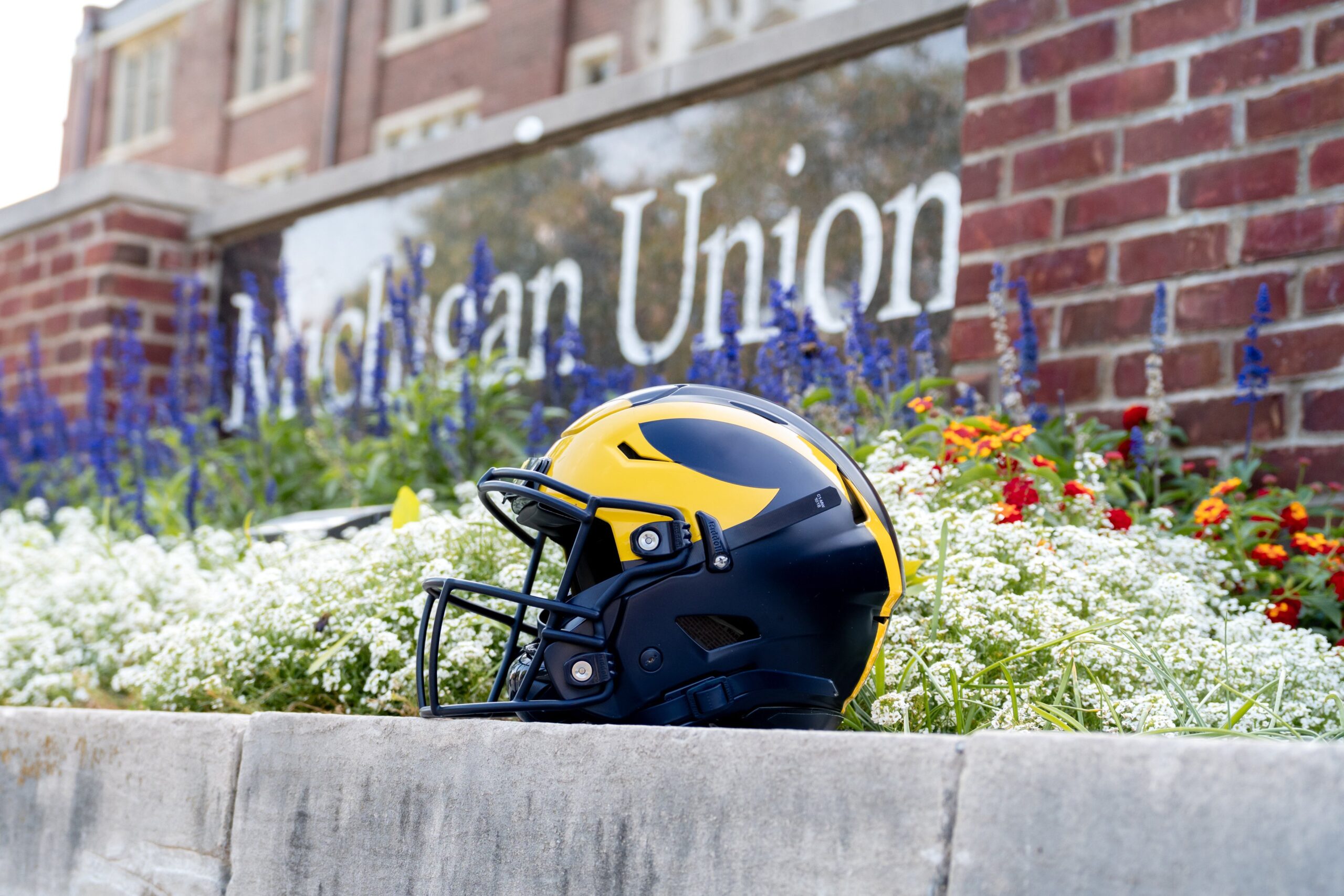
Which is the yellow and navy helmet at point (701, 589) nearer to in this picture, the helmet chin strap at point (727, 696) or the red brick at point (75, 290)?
the helmet chin strap at point (727, 696)

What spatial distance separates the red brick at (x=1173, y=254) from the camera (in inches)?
134

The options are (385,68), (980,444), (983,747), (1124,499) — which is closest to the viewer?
(983,747)

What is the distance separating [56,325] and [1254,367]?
6630 mm

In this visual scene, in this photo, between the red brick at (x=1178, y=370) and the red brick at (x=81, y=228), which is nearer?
the red brick at (x=1178, y=370)

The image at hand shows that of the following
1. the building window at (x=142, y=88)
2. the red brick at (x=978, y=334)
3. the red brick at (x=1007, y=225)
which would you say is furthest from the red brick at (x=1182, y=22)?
the building window at (x=142, y=88)

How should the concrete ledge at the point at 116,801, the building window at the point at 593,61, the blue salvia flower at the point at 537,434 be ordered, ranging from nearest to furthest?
1. the concrete ledge at the point at 116,801
2. the blue salvia flower at the point at 537,434
3. the building window at the point at 593,61

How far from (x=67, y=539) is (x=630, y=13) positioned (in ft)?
46.4

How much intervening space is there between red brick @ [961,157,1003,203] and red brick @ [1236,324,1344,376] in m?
0.92

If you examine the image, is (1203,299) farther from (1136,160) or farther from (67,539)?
(67,539)

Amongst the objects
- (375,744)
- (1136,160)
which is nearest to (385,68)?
(1136,160)

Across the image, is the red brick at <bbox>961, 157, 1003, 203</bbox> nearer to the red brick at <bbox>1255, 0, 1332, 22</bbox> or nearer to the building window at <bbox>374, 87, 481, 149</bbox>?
the red brick at <bbox>1255, 0, 1332, 22</bbox>

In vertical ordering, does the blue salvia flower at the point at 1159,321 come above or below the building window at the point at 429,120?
below

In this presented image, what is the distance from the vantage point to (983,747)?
4.29ft

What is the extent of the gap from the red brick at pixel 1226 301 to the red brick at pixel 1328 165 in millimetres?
249
